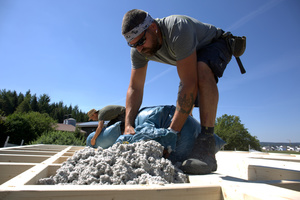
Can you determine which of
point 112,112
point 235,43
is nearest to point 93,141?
point 112,112

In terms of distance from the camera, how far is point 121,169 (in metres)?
0.94

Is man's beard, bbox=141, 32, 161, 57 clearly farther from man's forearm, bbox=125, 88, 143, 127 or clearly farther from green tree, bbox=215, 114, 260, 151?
green tree, bbox=215, 114, 260, 151

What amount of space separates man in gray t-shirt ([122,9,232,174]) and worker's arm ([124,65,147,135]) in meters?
0.10

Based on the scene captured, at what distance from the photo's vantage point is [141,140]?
4.16 feet

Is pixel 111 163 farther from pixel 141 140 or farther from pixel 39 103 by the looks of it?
pixel 39 103

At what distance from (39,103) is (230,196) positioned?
63.8 meters

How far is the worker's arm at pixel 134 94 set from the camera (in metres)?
1.80

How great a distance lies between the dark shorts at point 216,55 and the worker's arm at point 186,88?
0.54 ft

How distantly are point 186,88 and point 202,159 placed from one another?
59 cm

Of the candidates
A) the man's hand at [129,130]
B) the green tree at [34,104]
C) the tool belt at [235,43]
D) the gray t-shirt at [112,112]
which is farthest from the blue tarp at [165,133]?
the green tree at [34,104]

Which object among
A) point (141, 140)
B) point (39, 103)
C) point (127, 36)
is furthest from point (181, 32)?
point (39, 103)

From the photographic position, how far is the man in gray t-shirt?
1366mm

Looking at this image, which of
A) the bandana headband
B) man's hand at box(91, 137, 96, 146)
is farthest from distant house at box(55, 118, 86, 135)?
the bandana headband

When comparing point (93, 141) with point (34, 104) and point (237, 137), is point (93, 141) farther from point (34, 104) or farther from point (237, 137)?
point (34, 104)
